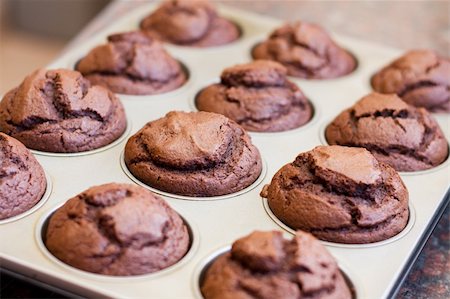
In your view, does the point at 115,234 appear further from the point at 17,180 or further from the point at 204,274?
the point at 17,180

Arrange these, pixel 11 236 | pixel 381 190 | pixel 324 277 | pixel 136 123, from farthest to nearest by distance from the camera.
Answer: pixel 136 123, pixel 381 190, pixel 11 236, pixel 324 277

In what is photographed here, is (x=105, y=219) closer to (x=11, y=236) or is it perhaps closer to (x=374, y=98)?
(x=11, y=236)

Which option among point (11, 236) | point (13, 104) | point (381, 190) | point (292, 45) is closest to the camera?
point (11, 236)

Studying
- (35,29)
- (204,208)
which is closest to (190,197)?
(204,208)

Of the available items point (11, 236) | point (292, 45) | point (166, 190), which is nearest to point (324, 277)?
point (166, 190)

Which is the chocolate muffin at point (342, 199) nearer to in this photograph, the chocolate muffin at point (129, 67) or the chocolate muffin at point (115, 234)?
the chocolate muffin at point (115, 234)

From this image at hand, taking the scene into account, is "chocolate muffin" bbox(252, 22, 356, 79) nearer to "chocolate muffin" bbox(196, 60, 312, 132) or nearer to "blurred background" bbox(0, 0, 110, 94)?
"chocolate muffin" bbox(196, 60, 312, 132)
